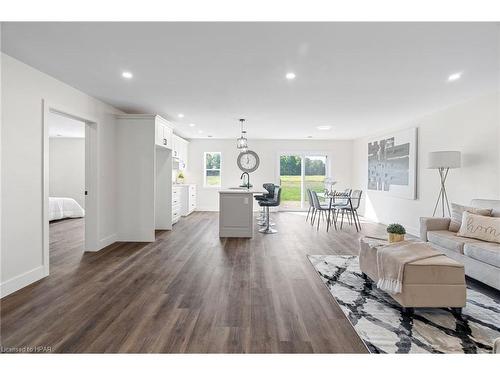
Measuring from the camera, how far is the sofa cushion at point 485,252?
8.80ft

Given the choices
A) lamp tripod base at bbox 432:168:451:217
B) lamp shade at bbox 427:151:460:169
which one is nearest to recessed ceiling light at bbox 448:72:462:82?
lamp shade at bbox 427:151:460:169

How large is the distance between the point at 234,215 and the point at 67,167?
6525mm

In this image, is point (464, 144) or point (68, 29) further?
point (464, 144)

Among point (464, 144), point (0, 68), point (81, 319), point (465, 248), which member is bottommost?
point (81, 319)

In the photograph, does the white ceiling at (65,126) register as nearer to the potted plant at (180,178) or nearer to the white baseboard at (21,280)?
the potted plant at (180,178)

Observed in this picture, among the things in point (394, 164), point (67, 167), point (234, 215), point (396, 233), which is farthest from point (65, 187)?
point (394, 164)

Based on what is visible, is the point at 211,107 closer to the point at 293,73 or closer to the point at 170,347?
the point at 293,73

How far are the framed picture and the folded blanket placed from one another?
11.8 feet

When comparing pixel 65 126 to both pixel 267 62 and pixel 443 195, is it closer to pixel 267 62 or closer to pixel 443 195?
pixel 267 62

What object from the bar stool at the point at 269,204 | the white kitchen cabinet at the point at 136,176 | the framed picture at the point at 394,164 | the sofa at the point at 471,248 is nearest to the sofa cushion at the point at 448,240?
the sofa at the point at 471,248

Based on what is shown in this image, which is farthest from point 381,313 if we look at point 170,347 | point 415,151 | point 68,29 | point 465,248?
point 415,151

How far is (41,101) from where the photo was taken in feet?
10.3
